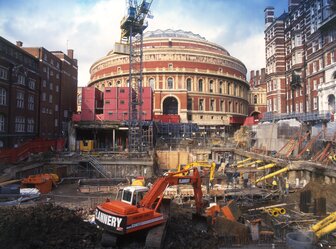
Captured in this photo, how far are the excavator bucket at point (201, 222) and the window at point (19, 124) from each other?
3185cm

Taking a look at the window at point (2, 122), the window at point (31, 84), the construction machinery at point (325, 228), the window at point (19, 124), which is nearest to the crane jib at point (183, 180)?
the construction machinery at point (325, 228)

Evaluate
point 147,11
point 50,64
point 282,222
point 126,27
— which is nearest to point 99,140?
point 50,64

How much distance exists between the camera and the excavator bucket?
14602 millimetres

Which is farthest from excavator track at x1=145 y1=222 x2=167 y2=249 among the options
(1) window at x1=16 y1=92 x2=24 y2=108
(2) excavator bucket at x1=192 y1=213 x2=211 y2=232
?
(1) window at x1=16 y1=92 x2=24 y2=108

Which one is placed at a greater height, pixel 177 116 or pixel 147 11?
pixel 147 11

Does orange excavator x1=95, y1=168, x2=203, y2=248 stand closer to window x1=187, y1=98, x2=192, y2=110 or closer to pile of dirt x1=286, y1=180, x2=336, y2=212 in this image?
pile of dirt x1=286, y1=180, x2=336, y2=212

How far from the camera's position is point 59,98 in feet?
173

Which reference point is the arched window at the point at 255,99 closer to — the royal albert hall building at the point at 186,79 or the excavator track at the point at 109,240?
the royal albert hall building at the point at 186,79

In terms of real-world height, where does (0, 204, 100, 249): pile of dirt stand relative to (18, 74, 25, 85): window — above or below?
below

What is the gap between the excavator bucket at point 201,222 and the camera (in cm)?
1460

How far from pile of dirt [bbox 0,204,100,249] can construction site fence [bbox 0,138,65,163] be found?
1590cm

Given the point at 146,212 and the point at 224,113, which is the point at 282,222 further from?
the point at 224,113

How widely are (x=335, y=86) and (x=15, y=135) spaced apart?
41133 mm

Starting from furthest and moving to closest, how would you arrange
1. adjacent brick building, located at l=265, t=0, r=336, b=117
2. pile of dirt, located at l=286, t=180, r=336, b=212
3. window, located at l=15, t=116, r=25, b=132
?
adjacent brick building, located at l=265, t=0, r=336, b=117 < window, located at l=15, t=116, r=25, b=132 < pile of dirt, located at l=286, t=180, r=336, b=212
